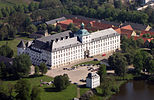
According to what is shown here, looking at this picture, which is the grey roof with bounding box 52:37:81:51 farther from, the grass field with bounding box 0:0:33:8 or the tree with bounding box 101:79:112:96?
the grass field with bounding box 0:0:33:8

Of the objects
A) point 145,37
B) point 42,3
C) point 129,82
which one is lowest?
point 129,82

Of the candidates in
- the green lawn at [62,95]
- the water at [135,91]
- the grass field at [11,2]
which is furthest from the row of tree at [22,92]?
the grass field at [11,2]

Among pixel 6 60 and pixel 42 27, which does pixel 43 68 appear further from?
pixel 42 27

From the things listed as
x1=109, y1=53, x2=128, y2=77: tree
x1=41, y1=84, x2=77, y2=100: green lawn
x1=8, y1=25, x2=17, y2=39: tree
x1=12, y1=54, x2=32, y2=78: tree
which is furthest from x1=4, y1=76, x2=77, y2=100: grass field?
x1=8, y1=25, x2=17, y2=39: tree

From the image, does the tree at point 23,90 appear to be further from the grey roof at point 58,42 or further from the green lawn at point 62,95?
the grey roof at point 58,42

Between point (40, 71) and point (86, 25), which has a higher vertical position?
point (86, 25)

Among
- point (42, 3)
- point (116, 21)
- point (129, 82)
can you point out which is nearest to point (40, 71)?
point (129, 82)

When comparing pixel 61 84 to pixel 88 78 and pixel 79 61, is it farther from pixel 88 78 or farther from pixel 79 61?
pixel 79 61
